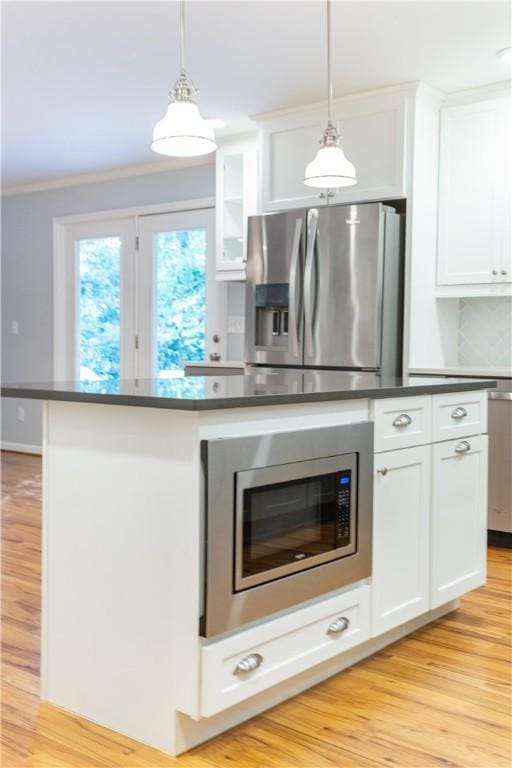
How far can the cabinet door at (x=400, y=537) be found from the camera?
237 centimetres

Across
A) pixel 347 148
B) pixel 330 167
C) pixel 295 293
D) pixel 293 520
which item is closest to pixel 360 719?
pixel 293 520

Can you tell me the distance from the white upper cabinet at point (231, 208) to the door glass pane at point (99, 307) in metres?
1.51

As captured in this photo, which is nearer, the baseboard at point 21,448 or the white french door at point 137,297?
the white french door at point 137,297

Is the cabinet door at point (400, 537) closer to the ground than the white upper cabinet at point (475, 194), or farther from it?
closer to the ground

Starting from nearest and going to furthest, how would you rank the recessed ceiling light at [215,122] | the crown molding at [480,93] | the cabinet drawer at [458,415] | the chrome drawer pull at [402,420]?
1. the chrome drawer pull at [402,420]
2. the cabinet drawer at [458,415]
3. the crown molding at [480,93]
4. the recessed ceiling light at [215,122]

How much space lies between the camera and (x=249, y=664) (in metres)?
1.90

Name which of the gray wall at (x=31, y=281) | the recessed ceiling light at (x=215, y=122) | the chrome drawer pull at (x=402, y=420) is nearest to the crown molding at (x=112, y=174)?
the gray wall at (x=31, y=281)

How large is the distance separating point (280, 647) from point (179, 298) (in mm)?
4300

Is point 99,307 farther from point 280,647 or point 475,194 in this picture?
point 280,647

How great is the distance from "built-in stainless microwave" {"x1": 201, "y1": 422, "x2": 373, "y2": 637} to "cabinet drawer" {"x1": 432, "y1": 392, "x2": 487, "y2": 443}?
1.41ft

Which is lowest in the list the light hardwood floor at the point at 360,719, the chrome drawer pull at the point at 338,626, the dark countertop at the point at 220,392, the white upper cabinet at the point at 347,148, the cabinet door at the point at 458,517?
the light hardwood floor at the point at 360,719

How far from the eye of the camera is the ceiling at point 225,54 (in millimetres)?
3338

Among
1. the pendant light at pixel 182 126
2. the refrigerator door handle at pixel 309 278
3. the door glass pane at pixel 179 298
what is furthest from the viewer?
the door glass pane at pixel 179 298

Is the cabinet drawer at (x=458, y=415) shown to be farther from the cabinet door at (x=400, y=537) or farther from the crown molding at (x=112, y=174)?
the crown molding at (x=112, y=174)
